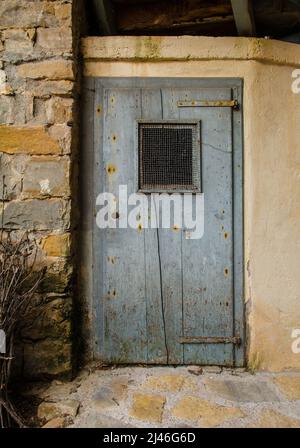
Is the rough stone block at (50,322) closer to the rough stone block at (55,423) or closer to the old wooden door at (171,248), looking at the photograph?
the old wooden door at (171,248)

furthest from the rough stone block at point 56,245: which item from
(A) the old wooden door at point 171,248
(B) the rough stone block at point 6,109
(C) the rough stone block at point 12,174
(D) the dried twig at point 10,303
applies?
(B) the rough stone block at point 6,109

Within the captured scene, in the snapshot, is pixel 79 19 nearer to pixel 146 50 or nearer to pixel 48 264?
pixel 146 50

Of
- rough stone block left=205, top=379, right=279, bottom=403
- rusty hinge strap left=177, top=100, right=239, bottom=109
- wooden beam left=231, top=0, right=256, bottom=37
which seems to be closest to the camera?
rough stone block left=205, top=379, right=279, bottom=403

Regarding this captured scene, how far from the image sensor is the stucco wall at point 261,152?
2188 mm

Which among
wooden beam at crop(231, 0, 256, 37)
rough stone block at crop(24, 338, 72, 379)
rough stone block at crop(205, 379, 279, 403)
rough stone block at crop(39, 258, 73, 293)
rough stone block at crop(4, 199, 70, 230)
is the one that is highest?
wooden beam at crop(231, 0, 256, 37)

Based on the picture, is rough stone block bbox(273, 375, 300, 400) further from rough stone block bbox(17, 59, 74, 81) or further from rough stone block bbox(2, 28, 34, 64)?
rough stone block bbox(2, 28, 34, 64)

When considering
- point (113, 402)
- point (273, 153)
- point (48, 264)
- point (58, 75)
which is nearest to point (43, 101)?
point (58, 75)

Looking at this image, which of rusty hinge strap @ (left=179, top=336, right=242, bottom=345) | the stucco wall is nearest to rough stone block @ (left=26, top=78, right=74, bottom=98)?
the stucco wall

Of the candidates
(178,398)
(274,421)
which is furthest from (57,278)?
A: (274,421)

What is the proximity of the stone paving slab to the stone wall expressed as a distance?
0.81 feet

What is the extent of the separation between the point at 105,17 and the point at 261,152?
147 cm

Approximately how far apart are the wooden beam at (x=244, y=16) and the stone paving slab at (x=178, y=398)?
7.85 ft

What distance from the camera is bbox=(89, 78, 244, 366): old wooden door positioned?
220 cm

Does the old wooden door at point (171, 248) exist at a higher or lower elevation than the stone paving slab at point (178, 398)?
higher
